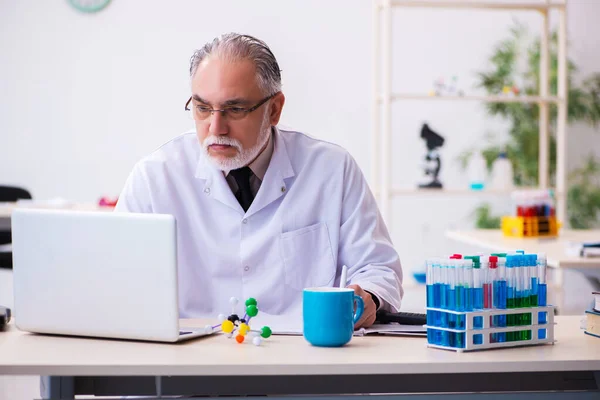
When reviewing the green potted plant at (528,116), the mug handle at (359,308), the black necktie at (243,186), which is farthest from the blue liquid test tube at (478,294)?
the green potted plant at (528,116)

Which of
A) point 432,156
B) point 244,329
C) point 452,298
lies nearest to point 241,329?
point 244,329

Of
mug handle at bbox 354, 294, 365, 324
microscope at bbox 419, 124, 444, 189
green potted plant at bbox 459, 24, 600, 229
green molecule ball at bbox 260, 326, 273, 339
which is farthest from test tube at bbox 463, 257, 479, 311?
green potted plant at bbox 459, 24, 600, 229

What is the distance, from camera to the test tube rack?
131cm

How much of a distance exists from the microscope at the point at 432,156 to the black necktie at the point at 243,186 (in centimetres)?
270

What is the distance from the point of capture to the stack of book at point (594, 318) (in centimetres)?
147

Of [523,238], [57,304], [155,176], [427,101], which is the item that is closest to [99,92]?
[427,101]

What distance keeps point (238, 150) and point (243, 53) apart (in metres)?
0.22

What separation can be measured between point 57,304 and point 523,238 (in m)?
2.56

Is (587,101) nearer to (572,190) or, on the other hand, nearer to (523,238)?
(572,190)

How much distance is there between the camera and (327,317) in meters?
1.34

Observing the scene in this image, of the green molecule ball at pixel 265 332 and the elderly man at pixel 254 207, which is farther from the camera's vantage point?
the elderly man at pixel 254 207

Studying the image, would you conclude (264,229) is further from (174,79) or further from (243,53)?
(174,79)

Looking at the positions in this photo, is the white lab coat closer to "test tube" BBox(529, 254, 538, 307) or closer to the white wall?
"test tube" BBox(529, 254, 538, 307)

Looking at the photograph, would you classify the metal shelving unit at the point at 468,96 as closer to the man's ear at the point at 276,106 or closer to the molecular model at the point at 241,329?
the man's ear at the point at 276,106
